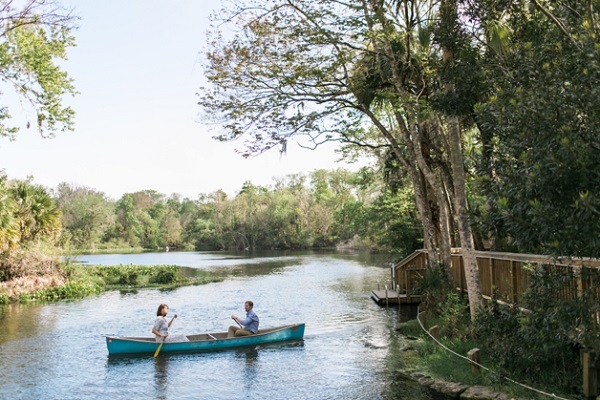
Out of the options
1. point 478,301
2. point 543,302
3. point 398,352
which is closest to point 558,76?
point 543,302

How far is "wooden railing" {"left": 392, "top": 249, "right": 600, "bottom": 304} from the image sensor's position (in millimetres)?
7148

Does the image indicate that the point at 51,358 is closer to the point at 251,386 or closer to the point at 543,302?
the point at 251,386

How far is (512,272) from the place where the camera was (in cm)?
1127

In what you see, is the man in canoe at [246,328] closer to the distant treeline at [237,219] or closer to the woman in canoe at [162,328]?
the woman in canoe at [162,328]

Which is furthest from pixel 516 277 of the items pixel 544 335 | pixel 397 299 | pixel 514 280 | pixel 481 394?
pixel 397 299

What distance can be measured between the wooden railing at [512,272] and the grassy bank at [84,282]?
16204 millimetres

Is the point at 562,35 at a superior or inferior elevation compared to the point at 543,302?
superior

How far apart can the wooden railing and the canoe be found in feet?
16.7

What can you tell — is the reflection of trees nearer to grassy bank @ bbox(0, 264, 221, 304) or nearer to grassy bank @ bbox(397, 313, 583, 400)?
grassy bank @ bbox(0, 264, 221, 304)

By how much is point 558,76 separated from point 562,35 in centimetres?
193

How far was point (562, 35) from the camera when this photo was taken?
778 centimetres

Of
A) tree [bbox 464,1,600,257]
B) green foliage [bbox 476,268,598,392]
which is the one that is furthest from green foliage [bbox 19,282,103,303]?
tree [bbox 464,1,600,257]

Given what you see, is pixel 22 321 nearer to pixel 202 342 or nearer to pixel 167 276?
pixel 202 342

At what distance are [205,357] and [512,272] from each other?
7725 mm
